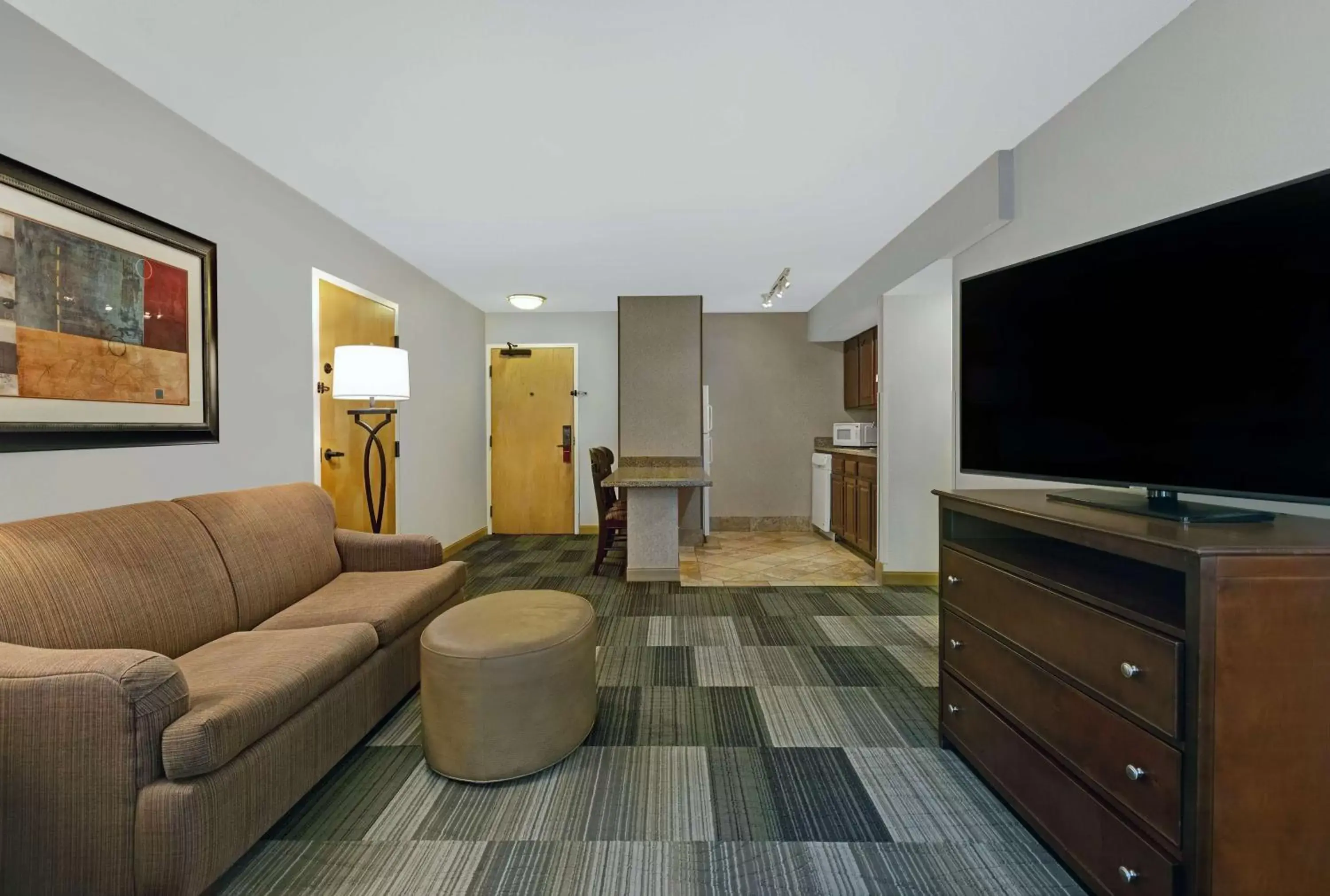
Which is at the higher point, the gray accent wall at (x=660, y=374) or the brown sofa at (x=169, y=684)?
the gray accent wall at (x=660, y=374)

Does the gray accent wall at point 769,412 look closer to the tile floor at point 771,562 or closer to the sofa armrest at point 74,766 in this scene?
the tile floor at point 771,562

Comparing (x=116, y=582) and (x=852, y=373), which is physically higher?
→ (x=852, y=373)

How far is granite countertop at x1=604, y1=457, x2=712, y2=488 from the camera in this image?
4062mm

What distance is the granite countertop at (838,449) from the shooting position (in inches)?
191

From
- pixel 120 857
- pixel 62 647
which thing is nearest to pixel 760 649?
pixel 120 857

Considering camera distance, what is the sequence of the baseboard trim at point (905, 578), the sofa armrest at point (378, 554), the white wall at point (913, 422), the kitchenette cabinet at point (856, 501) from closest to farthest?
the sofa armrest at point (378, 554)
the white wall at point (913, 422)
the baseboard trim at point (905, 578)
the kitchenette cabinet at point (856, 501)

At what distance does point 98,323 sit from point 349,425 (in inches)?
68.1

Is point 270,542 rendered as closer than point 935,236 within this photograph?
Yes

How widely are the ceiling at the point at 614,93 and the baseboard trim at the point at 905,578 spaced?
2496 millimetres

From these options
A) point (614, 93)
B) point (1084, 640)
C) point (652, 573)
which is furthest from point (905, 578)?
point (614, 93)

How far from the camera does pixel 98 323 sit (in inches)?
76.9

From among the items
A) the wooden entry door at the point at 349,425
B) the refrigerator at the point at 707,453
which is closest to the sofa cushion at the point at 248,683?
the wooden entry door at the point at 349,425

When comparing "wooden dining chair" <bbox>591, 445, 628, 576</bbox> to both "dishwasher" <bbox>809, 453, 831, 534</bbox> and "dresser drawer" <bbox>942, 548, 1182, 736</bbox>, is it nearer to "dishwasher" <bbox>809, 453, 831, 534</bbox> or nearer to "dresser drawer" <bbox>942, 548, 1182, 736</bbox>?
"dishwasher" <bbox>809, 453, 831, 534</bbox>

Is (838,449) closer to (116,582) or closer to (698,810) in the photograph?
(698,810)
